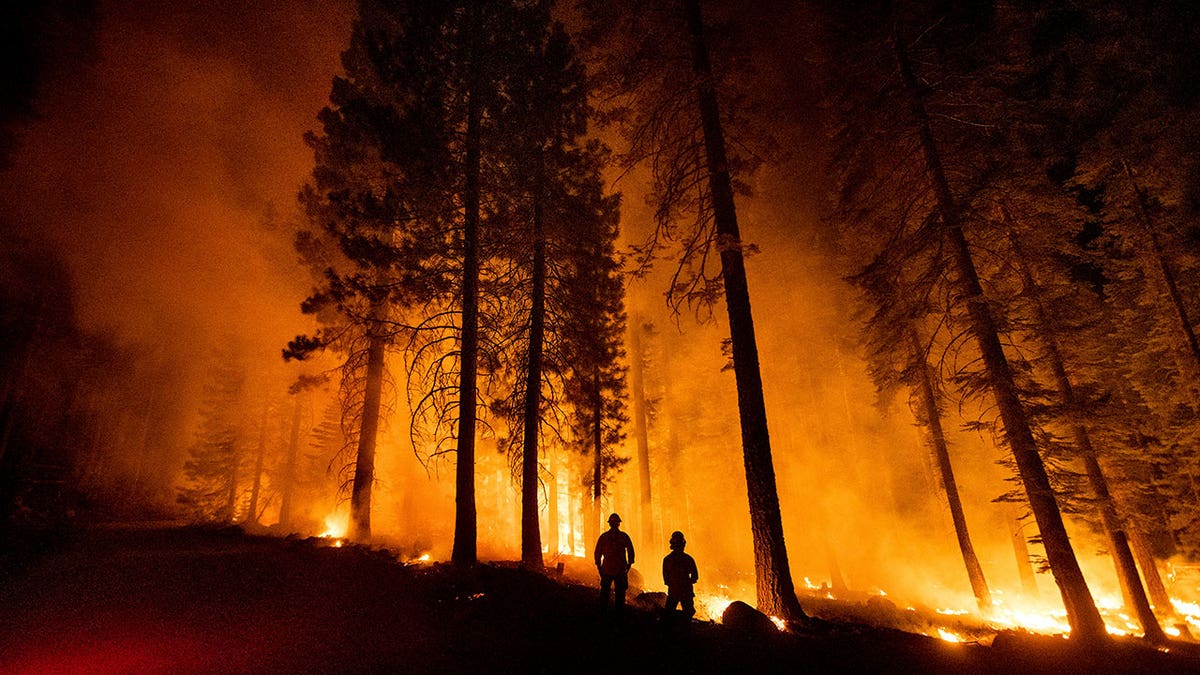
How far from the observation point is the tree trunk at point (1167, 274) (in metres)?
15.5

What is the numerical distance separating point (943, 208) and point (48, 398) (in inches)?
2009

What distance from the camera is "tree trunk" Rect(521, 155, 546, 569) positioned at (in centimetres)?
1236

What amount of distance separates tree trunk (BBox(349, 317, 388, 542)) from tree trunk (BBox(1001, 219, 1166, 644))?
20677mm

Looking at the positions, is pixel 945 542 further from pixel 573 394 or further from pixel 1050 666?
pixel 1050 666

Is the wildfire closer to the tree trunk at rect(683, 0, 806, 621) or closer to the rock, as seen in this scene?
the rock

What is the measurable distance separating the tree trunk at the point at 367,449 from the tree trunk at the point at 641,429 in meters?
14.7

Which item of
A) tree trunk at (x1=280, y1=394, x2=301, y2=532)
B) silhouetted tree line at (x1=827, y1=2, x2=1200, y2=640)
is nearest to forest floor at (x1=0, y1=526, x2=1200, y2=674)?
silhouetted tree line at (x1=827, y1=2, x2=1200, y2=640)

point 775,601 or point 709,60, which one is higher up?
point 709,60

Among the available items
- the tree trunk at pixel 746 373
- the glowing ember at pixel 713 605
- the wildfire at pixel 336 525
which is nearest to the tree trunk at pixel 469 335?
the tree trunk at pixel 746 373

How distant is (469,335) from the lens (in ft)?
37.7

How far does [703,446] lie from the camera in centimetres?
3488

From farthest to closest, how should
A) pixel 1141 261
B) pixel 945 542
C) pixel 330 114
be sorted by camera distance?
pixel 945 542, pixel 1141 261, pixel 330 114

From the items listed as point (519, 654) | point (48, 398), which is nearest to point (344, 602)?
point (519, 654)

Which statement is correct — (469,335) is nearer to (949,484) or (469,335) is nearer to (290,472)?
(949,484)
